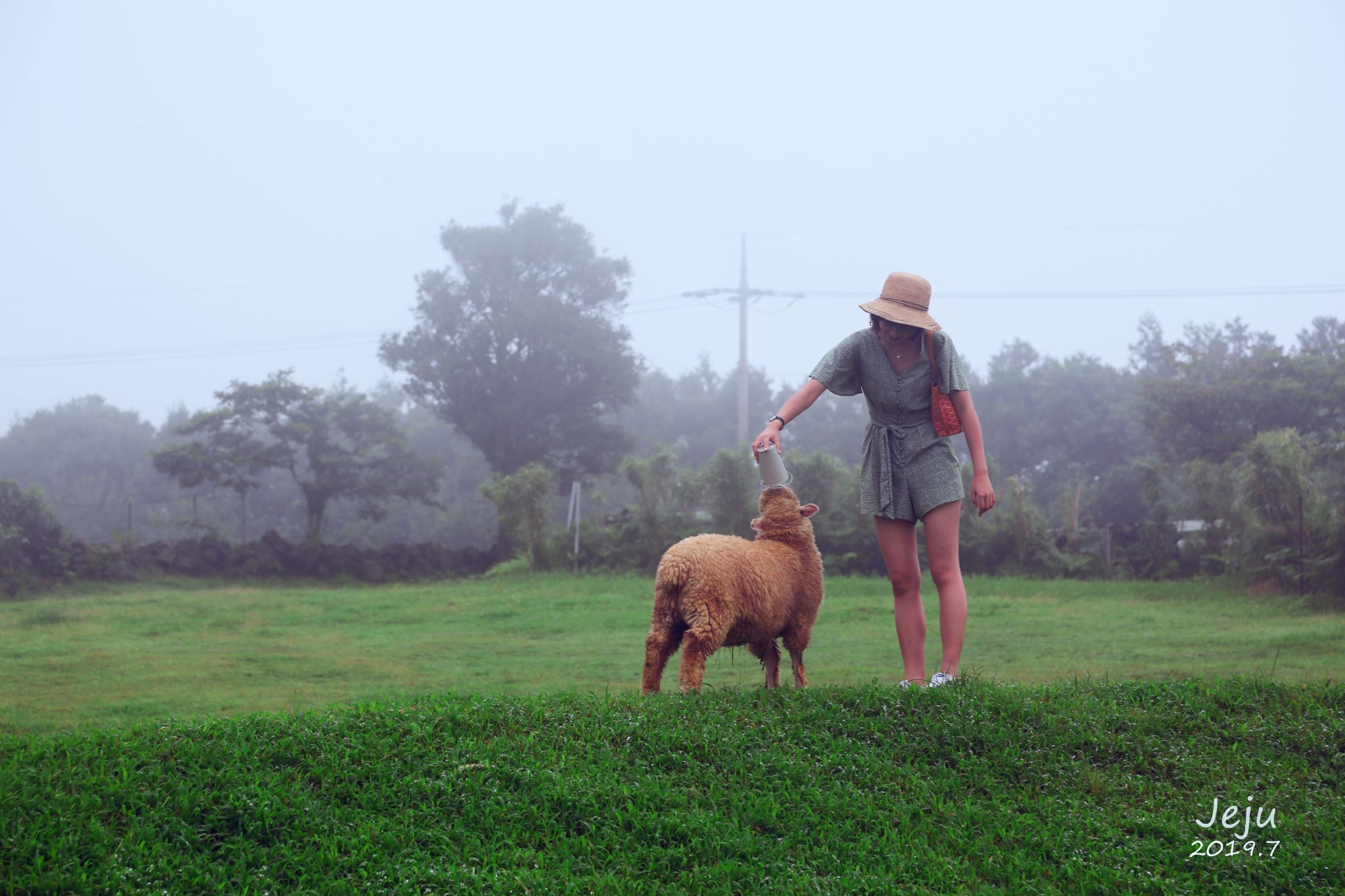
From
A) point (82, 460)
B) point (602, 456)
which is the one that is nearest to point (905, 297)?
point (602, 456)

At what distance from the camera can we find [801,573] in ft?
16.1

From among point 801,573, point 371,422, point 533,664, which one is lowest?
point 533,664

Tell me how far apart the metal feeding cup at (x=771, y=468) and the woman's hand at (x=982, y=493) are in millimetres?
877

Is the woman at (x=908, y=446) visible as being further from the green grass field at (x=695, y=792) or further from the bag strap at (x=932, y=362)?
the green grass field at (x=695, y=792)

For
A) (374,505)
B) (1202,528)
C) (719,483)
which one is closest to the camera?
(1202,528)

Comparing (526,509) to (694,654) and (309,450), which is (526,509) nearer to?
(309,450)

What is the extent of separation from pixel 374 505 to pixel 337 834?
22847mm

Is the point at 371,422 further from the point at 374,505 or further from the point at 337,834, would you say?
the point at 337,834

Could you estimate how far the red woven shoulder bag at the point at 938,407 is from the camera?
4.54 metres

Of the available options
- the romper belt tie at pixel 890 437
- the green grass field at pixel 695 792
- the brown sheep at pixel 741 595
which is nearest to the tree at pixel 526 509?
the green grass field at pixel 695 792

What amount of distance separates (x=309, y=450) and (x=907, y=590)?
72.8 ft

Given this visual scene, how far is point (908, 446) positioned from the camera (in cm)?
459

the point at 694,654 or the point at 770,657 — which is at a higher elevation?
the point at 694,654

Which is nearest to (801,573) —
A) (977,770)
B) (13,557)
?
(977,770)
